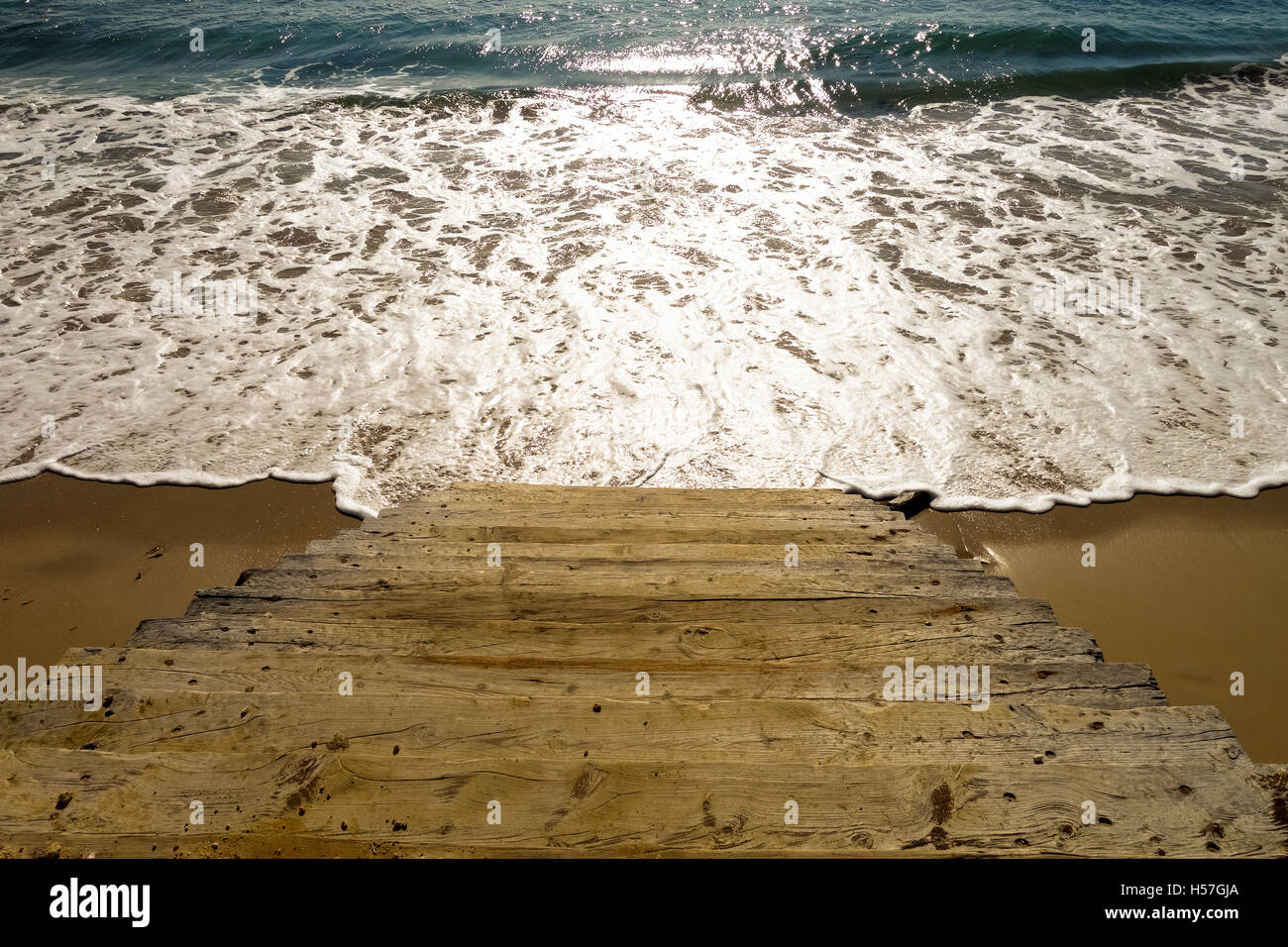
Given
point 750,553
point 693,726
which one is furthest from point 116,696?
point 750,553

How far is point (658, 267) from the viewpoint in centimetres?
787

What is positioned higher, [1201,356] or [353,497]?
[1201,356]

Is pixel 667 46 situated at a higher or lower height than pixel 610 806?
higher

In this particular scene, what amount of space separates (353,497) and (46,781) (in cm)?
348

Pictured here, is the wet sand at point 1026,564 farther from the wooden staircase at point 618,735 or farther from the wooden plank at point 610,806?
the wooden plank at point 610,806

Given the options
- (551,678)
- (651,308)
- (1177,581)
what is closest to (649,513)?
(551,678)

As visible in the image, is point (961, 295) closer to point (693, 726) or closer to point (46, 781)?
point (693, 726)

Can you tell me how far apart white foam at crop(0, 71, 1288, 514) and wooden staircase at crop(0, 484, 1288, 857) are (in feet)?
8.43

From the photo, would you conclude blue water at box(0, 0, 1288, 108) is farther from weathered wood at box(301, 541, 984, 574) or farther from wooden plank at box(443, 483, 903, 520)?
weathered wood at box(301, 541, 984, 574)

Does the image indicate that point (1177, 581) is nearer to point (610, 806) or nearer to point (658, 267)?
point (610, 806)

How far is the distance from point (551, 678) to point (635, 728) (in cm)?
39

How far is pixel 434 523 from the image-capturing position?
149 inches

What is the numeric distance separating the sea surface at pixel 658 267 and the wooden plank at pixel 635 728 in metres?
3.22

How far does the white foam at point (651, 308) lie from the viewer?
17.8ft
